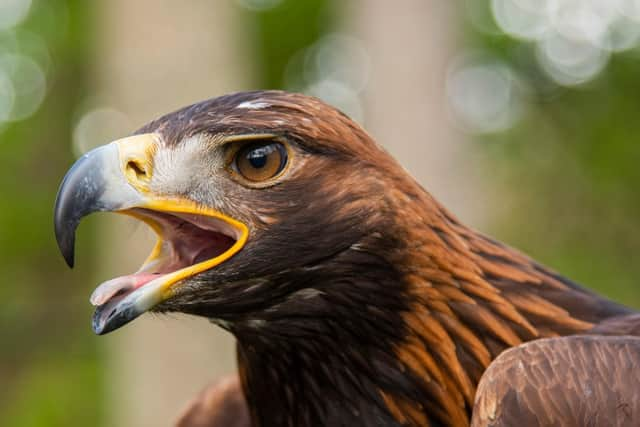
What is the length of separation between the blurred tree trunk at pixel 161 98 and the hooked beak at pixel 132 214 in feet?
12.5

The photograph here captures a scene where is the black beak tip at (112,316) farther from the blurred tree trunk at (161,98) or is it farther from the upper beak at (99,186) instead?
the blurred tree trunk at (161,98)

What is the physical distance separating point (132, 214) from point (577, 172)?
39.5ft

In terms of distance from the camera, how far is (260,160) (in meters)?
2.44

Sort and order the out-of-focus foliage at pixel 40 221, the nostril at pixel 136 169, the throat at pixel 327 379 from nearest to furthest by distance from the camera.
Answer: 1. the nostril at pixel 136 169
2. the throat at pixel 327 379
3. the out-of-focus foliage at pixel 40 221

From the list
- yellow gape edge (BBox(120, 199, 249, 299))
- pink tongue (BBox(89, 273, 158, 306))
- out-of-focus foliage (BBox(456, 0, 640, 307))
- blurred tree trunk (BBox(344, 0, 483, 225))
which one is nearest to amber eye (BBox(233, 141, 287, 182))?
yellow gape edge (BBox(120, 199, 249, 299))

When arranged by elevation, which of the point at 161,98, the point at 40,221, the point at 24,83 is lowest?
the point at 40,221

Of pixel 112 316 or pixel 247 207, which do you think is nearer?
pixel 112 316

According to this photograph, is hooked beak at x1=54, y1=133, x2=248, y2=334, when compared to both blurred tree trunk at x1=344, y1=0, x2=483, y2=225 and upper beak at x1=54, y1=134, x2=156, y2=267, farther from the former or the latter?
blurred tree trunk at x1=344, y1=0, x2=483, y2=225

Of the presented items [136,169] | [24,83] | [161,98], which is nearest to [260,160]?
[136,169]

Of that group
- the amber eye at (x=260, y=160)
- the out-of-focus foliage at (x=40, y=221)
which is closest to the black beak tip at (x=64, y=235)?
the amber eye at (x=260, y=160)

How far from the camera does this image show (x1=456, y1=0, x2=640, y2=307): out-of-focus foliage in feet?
39.3

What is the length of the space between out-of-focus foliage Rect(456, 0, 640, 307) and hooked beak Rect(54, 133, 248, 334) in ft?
27.7

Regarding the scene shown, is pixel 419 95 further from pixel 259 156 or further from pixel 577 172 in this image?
pixel 577 172

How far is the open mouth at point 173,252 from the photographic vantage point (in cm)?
230
